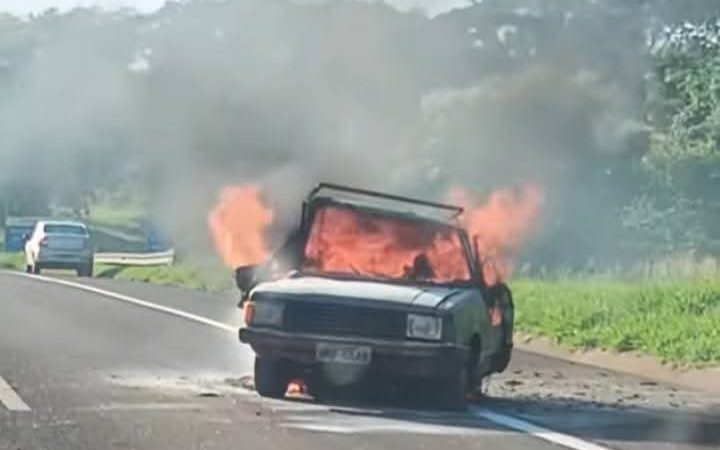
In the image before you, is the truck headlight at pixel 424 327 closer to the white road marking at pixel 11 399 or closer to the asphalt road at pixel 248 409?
the asphalt road at pixel 248 409

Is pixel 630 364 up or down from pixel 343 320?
down

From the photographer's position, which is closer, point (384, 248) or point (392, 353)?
point (392, 353)

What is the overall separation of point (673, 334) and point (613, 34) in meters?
5.05

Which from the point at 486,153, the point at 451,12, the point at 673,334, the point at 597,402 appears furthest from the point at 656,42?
the point at 597,402

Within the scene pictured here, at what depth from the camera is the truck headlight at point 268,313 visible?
14141 mm

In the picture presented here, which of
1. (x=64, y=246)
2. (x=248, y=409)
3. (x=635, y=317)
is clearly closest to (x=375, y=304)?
(x=248, y=409)

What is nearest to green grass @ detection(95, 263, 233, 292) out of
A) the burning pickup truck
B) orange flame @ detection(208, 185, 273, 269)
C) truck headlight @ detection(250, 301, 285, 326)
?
orange flame @ detection(208, 185, 273, 269)

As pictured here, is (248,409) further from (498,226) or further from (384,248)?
(498,226)

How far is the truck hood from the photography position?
46.4 feet

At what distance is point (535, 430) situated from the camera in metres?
13.1

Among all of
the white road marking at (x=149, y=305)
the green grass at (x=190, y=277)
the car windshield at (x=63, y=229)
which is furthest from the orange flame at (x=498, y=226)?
the car windshield at (x=63, y=229)

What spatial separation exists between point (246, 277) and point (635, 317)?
760 centimetres

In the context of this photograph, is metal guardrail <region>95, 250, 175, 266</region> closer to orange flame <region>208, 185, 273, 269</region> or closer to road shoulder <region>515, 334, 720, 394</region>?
road shoulder <region>515, 334, 720, 394</region>

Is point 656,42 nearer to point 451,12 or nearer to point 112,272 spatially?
point 451,12
